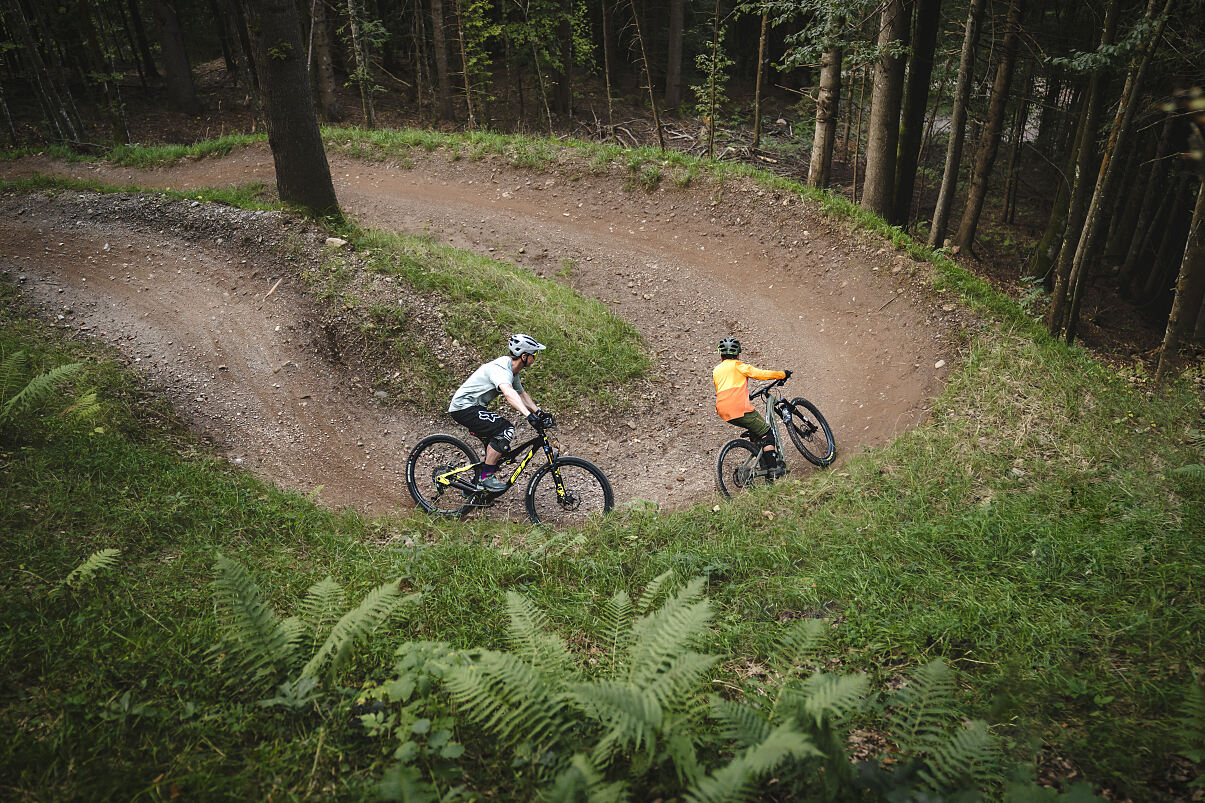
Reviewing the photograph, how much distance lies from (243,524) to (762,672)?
202 inches

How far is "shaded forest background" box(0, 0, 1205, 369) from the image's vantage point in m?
11.8

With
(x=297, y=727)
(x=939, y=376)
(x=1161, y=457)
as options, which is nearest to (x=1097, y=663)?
(x=1161, y=457)

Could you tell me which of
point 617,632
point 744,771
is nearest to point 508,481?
point 617,632

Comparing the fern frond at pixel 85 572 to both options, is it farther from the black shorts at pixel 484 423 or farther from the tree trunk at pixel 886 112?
the tree trunk at pixel 886 112

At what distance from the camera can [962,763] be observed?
9.55 ft

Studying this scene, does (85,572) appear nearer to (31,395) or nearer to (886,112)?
(31,395)

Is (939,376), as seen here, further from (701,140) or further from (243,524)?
(701,140)

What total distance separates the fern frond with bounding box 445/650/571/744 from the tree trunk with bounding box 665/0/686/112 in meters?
28.5

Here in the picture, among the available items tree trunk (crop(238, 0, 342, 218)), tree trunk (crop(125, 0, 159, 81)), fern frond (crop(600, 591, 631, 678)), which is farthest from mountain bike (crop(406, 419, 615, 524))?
tree trunk (crop(125, 0, 159, 81))

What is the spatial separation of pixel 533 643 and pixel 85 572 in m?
3.32

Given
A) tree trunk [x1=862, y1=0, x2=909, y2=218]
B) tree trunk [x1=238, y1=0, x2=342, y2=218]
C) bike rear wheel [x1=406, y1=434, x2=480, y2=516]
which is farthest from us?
tree trunk [x1=862, y1=0, x2=909, y2=218]

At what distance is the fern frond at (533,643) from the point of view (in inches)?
139

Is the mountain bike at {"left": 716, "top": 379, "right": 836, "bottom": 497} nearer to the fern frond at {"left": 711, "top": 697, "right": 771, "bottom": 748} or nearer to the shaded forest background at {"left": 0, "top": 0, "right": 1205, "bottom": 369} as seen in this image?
the shaded forest background at {"left": 0, "top": 0, "right": 1205, "bottom": 369}

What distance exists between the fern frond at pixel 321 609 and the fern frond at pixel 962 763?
3487 mm
